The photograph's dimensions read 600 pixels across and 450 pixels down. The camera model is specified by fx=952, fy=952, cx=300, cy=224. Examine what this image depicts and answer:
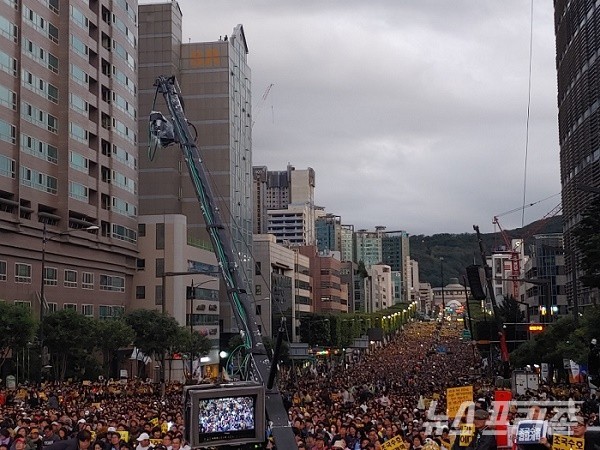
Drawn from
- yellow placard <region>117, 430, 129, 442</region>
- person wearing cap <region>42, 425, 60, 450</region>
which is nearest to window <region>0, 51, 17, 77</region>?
person wearing cap <region>42, 425, 60, 450</region>

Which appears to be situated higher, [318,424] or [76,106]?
[76,106]

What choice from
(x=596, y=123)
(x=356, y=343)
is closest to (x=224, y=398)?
(x=596, y=123)

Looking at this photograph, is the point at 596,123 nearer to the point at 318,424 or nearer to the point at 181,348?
the point at 181,348


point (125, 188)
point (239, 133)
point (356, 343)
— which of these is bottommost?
point (356, 343)

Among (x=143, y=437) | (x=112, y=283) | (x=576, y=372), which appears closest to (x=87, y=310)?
(x=112, y=283)

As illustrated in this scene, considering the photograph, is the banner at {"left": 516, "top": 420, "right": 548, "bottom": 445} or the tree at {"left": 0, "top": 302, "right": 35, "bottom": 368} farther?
the tree at {"left": 0, "top": 302, "right": 35, "bottom": 368}

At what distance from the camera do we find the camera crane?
71.2 ft

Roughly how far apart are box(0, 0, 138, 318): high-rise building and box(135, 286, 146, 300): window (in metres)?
1.59

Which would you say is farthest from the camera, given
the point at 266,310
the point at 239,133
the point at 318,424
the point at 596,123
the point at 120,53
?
the point at 266,310

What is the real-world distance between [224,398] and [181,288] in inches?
2811

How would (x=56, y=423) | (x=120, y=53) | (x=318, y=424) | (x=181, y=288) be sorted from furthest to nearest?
(x=181, y=288) < (x=120, y=53) < (x=318, y=424) < (x=56, y=423)

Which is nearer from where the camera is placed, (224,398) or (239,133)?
(224,398)

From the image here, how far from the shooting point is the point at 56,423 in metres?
20.1

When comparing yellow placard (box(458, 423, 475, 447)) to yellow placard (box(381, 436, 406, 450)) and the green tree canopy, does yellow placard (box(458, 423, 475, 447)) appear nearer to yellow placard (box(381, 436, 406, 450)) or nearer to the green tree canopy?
yellow placard (box(381, 436, 406, 450))
